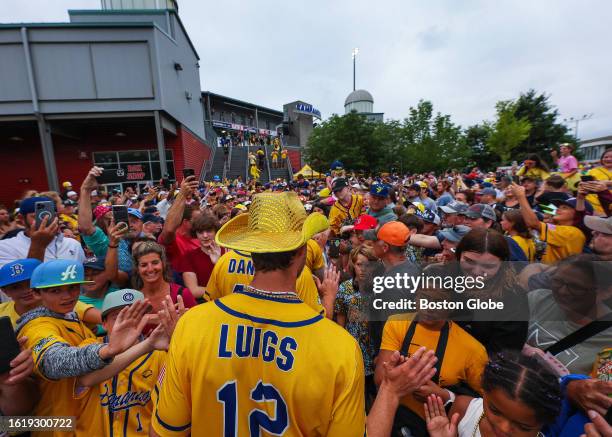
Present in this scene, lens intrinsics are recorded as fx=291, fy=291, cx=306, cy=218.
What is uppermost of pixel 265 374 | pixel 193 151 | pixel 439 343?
pixel 193 151

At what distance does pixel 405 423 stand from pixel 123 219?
3993 millimetres

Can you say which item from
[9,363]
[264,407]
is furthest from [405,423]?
[9,363]

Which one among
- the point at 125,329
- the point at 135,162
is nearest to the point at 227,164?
the point at 135,162

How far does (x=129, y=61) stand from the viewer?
51.8ft

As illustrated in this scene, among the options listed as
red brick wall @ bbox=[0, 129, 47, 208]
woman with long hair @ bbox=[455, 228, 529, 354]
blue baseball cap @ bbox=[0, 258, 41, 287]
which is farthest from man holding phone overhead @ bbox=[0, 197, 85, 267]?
red brick wall @ bbox=[0, 129, 47, 208]

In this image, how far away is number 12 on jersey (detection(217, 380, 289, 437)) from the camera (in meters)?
1.32

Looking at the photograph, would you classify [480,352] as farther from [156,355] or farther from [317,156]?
[317,156]

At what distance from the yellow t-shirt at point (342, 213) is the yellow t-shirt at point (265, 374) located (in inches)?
192

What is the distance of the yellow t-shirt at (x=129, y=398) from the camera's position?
196cm

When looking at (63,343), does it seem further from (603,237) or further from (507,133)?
(507,133)

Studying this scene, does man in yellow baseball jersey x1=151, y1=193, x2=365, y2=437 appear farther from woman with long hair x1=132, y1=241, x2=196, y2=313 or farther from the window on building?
the window on building

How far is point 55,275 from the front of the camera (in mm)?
2041

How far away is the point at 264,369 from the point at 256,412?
21 cm

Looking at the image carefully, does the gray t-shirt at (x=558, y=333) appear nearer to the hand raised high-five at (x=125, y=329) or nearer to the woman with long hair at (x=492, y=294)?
the woman with long hair at (x=492, y=294)
